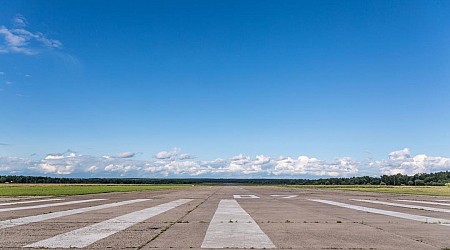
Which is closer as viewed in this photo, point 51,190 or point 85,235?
point 85,235

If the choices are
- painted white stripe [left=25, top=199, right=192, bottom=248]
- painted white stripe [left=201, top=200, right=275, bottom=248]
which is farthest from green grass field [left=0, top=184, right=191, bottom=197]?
painted white stripe [left=201, top=200, right=275, bottom=248]

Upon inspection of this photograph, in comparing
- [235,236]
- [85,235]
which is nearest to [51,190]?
[85,235]

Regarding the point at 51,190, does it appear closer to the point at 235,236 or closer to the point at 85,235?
the point at 85,235

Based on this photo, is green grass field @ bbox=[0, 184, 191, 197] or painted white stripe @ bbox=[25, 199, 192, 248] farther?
green grass field @ bbox=[0, 184, 191, 197]

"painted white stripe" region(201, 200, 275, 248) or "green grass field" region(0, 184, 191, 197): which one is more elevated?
"green grass field" region(0, 184, 191, 197)

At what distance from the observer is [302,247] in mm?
9008

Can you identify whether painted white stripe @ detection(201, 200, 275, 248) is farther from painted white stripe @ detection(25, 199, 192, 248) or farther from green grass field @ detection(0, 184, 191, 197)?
green grass field @ detection(0, 184, 191, 197)

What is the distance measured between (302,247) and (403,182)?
177 meters

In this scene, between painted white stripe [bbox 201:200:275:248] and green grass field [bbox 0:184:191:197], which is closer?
painted white stripe [bbox 201:200:275:248]

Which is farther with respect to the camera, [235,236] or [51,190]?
[51,190]

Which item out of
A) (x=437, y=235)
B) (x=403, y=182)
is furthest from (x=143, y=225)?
(x=403, y=182)

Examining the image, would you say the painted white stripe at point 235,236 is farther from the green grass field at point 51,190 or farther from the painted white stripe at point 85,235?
the green grass field at point 51,190

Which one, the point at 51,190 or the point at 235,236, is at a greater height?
the point at 51,190

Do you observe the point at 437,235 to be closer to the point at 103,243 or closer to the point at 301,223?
the point at 301,223
